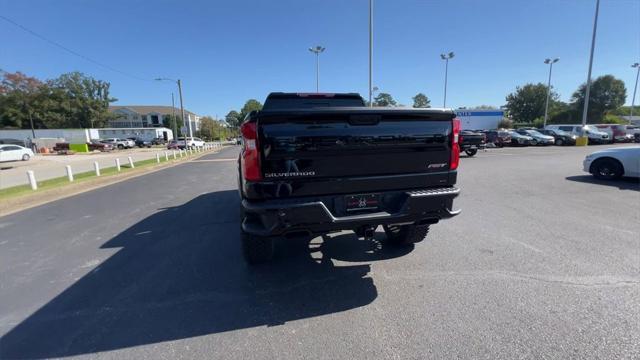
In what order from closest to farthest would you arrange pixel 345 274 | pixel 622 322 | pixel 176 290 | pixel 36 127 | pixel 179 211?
1. pixel 622 322
2. pixel 176 290
3. pixel 345 274
4. pixel 179 211
5. pixel 36 127

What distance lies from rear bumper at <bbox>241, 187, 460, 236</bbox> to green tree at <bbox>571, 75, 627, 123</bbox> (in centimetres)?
9027

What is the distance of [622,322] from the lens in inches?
98.5

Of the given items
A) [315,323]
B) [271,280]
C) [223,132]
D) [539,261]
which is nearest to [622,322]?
[539,261]

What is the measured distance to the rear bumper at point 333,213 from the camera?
2590 millimetres

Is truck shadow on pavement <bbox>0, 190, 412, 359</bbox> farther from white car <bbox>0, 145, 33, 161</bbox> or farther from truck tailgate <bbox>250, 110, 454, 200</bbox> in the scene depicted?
white car <bbox>0, 145, 33, 161</bbox>

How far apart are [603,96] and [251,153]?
322 feet

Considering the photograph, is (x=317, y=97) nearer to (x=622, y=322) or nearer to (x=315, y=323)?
(x=315, y=323)

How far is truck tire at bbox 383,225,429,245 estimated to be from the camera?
404 cm

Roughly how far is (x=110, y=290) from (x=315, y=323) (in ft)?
7.88

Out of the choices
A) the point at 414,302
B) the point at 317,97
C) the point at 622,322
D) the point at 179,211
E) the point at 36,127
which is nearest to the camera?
the point at 622,322

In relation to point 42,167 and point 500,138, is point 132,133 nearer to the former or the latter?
point 42,167

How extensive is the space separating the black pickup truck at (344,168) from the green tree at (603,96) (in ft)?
296

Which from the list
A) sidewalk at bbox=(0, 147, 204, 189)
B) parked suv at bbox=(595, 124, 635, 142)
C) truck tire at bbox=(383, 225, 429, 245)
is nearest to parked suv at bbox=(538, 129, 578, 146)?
parked suv at bbox=(595, 124, 635, 142)

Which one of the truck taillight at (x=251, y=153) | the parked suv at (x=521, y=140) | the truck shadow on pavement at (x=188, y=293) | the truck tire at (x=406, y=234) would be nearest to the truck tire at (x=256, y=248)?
the truck shadow on pavement at (x=188, y=293)
